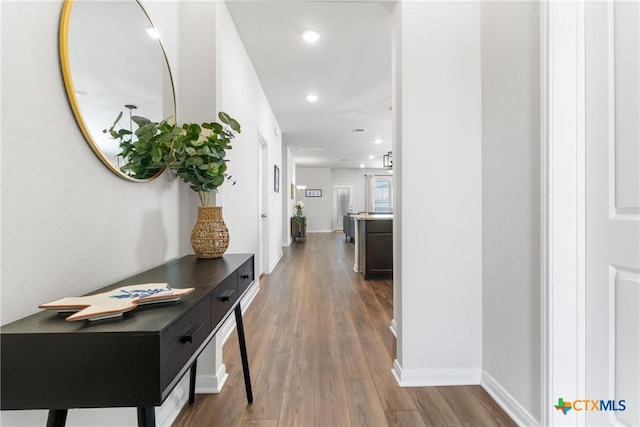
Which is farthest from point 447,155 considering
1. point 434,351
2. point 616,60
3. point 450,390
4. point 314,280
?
point 314,280

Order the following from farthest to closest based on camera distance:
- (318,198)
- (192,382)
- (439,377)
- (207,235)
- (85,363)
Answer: (318,198), (439,377), (192,382), (207,235), (85,363)

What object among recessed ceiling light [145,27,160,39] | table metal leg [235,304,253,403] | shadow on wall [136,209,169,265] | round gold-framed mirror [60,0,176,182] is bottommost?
table metal leg [235,304,253,403]

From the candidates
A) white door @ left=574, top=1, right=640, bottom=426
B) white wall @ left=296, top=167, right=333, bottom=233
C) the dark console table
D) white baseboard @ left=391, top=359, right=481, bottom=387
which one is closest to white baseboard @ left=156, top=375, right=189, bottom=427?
the dark console table

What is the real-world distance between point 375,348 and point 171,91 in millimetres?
2166

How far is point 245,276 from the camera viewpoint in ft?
4.91

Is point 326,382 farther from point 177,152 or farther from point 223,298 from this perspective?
point 177,152

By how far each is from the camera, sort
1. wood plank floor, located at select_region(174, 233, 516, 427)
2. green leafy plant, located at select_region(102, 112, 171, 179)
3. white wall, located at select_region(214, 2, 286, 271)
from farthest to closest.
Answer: white wall, located at select_region(214, 2, 286, 271) < wood plank floor, located at select_region(174, 233, 516, 427) < green leafy plant, located at select_region(102, 112, 171, 179)

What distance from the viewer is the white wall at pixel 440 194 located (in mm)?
1723

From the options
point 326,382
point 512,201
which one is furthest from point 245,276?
point 512,201

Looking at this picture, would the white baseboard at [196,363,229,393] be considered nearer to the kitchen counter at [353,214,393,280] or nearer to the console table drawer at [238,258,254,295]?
the console table drawer at [238,258,254,295]

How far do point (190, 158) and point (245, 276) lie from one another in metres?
0.64

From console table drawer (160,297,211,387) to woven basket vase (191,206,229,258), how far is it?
0.52 m

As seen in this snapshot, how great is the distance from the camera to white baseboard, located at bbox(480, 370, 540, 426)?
1.36m

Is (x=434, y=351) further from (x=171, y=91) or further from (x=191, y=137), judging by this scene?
(x=171, y=91)
